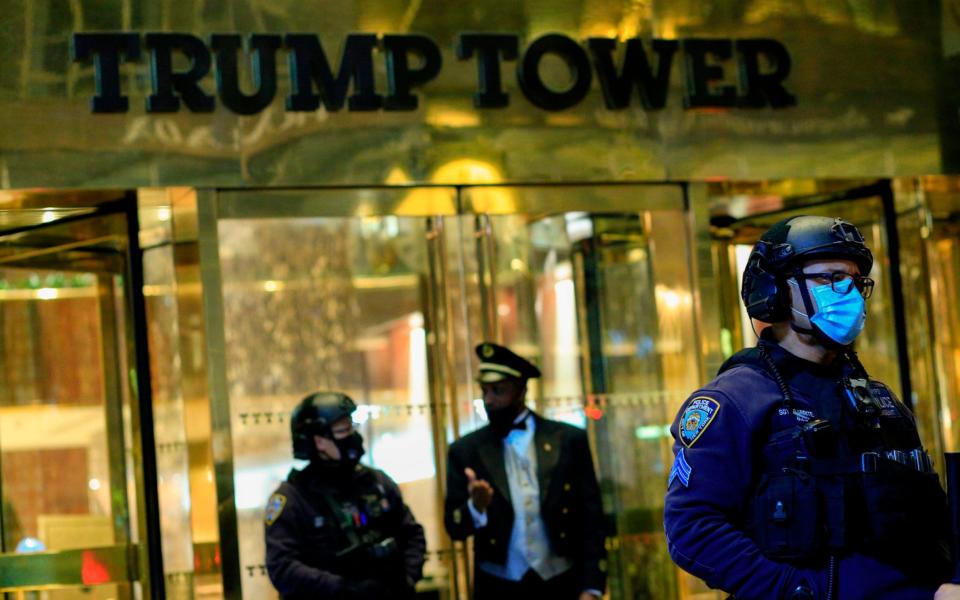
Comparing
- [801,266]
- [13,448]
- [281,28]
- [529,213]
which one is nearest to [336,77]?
[281,28]

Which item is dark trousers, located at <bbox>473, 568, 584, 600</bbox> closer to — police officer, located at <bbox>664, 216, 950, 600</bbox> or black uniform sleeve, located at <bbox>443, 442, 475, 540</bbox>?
black uniform sleeve, located at <bbox>443, 442, 475, 540</bbox>

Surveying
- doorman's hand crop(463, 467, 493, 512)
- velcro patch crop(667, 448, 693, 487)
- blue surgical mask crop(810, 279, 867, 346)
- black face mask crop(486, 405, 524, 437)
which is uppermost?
blue surgical mask crop(810, 279, 867, 346)

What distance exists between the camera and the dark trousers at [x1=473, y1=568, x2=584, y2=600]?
6.51 meters

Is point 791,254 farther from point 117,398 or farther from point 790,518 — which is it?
point 117,398

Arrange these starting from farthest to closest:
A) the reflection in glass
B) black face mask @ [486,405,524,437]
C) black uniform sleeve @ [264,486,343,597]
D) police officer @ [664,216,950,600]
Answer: the reflection in glass, black face mask @ [486,405,524,437], black uniform sleeve @ [264,486,343,597], police officer @ [664,216,950,600]

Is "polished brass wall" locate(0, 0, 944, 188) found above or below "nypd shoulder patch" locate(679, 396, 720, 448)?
above

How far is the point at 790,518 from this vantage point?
373 centimetres

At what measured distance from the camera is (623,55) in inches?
292

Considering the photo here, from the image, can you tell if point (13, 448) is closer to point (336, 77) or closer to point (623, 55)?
point (336, 77)

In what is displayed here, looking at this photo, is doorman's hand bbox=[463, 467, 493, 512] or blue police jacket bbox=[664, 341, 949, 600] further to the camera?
doorman's hand bbox=[463, 467, 493, 512]

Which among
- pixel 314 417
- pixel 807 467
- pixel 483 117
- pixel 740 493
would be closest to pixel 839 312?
pixel 807 467

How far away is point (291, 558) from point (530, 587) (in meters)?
1.07

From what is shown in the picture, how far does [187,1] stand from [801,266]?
3774mm

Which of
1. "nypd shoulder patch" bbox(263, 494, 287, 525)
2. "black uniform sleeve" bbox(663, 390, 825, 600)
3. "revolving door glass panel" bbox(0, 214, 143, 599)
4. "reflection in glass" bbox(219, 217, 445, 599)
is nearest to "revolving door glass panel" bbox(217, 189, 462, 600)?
"reflection in glass" bbox(219, 217, 445, 599)
